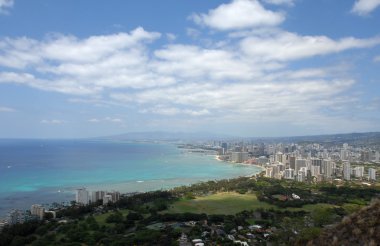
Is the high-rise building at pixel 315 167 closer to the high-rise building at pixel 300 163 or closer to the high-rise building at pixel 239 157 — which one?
the high-rise building at pixel 300 163

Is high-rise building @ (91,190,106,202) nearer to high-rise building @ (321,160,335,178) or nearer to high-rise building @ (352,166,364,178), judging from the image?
high-rise building @ (321,160,335,178)

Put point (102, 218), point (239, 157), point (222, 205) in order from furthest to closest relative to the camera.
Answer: point (239, 157) < point (222, 205) < point (102, 218)

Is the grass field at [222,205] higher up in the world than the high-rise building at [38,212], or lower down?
lower down

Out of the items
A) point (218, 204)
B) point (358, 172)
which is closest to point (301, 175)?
point (358, 172)

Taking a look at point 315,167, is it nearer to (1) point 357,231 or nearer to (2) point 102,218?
(2) point 102,218

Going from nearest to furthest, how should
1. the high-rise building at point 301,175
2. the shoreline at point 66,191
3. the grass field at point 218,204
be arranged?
the grass field at point 218,204 → the shoreline at point 66,191 → the high-rise building at point 301,175

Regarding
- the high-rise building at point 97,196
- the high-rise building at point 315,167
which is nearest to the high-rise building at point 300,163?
the high-rise building at point 315,167

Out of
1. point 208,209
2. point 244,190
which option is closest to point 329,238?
point 208,209

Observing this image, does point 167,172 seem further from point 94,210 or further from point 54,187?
point 94,210

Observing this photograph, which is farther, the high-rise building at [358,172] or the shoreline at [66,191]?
the high-rise building at [358,172]
